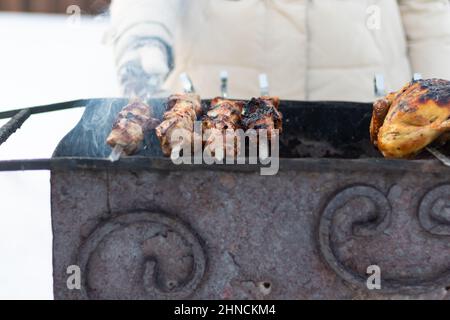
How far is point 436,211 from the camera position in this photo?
6.85 ft

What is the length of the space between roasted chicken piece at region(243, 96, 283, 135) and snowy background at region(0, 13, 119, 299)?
1.13 meters

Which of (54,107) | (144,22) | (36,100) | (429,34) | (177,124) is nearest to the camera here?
(177,124)

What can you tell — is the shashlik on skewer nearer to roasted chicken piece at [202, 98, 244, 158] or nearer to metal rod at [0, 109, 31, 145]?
roasted chicken piece at [202, 98, 244, 158]

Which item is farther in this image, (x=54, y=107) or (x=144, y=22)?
(x=144, y=22)

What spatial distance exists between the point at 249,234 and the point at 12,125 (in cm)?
112

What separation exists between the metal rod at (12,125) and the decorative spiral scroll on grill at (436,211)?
161 centimetres

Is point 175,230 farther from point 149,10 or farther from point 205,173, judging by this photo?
point 149,10

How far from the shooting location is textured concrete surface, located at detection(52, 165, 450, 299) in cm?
209

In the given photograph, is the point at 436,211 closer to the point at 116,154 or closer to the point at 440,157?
the point at 440,157

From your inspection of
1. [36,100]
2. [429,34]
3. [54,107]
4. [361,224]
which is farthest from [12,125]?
[36,100]

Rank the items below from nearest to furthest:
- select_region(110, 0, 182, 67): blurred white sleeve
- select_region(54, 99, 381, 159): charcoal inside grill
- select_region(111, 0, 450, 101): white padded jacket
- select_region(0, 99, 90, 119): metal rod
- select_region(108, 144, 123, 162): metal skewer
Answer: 1. select_region(108, 144, 123, 162): metal skewer
2. select_region(0, 99, 90, 119): metal rod
3. select_region(54, 99, 381, 159): charcoal inside grill
4. select_region(110, 0, 182, 67): blurred white sleeve
5. select_region(111, 0, 450, 101): white padded jacket

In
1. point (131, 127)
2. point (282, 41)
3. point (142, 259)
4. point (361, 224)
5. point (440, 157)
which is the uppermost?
point (282, 41)

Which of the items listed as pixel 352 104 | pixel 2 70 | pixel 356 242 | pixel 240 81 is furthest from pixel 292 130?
pixel 2 70

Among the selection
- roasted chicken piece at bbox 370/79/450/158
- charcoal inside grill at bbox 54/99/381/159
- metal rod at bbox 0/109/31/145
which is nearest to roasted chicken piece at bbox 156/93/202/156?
charcoal inside grill at bbox 54/99/381/159
